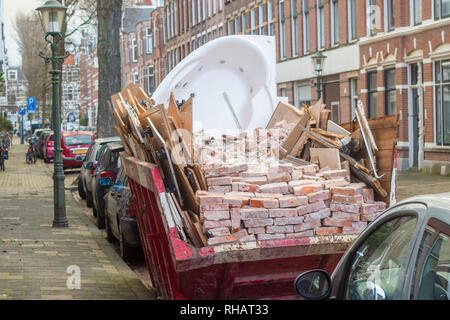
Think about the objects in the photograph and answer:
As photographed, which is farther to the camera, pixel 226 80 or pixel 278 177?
pixel 226 80

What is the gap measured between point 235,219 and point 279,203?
1.28ft

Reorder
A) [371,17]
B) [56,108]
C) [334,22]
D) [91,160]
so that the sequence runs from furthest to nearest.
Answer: [334,22] → [371,17] → [91,160] → [56,108]

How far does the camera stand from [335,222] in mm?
6387

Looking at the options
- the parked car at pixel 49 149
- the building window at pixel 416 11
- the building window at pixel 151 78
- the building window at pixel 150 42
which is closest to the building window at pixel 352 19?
the building window at pixel 416 11

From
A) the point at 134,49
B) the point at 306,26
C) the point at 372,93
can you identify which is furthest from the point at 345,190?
the point at 134,49

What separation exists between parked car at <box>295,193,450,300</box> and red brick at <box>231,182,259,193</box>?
7.66ft

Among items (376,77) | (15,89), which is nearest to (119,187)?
(376,77)

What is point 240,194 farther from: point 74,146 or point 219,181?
point 74,146

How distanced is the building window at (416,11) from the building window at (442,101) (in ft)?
6.95

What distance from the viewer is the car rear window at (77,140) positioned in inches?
1267
